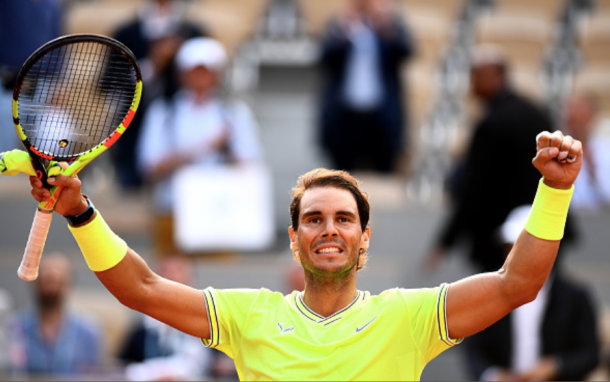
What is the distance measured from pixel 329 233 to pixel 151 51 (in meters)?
4.92

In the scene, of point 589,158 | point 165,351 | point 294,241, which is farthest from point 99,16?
point 294,241

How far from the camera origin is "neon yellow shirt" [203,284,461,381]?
2.83 meters

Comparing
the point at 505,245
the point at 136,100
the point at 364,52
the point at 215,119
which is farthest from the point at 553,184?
the point at 364,52

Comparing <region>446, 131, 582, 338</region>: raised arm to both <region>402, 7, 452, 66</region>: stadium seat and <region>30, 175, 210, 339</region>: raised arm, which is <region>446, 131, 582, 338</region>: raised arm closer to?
<region>30, 175, 210, 339</region>: raised arm

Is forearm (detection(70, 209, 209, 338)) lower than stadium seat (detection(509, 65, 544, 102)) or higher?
lower

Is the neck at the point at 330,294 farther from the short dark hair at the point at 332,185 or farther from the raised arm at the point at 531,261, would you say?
the raised arm at the point at 531,261

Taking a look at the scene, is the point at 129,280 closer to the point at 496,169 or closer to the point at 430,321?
the point at 430,321

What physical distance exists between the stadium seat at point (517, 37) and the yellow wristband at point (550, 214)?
7181 mm

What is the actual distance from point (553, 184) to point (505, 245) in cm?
274

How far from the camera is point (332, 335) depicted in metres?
2.90

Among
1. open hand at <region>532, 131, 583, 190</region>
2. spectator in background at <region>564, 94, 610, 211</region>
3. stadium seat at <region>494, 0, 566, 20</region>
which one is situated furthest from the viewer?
stadium seat at <region>494, 0, 566, 20</region>

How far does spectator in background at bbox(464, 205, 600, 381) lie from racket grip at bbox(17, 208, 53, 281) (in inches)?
126

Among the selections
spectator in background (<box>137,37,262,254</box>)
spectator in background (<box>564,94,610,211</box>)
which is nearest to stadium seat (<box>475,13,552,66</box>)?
spectator in background (<box>564,94,610,211</box>)

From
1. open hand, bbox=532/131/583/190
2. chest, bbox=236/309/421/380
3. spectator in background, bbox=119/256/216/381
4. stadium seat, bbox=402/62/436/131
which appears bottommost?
spectator in background, bbox=119/256/216/381
